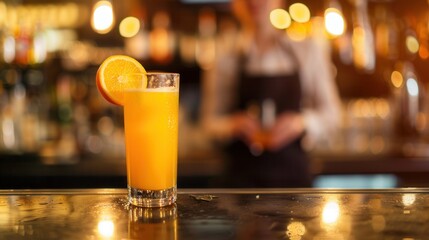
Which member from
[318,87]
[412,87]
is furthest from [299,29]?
[318,87]

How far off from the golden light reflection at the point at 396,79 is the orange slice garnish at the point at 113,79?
336 centimetres

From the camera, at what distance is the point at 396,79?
14.0 ft

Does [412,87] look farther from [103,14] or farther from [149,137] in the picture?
[149,137]

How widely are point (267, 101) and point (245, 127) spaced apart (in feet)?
0.65

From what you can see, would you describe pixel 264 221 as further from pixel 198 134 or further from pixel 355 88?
pixel 355 88

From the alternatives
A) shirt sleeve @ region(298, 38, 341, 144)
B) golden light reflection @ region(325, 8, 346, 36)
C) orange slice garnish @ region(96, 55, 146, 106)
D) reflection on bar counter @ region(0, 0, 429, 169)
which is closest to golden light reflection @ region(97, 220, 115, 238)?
orange slice garnish @ region(96, 55, 146, 106)

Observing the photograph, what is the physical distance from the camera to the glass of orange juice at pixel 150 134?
1135mm

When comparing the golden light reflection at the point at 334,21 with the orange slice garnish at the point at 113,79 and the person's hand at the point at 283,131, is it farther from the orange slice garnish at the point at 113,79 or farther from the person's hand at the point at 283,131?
the orange slice garnish at the point at 113,79

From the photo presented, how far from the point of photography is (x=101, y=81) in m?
1.17

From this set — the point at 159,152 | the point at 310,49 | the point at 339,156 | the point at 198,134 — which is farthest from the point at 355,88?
the point at 159,152

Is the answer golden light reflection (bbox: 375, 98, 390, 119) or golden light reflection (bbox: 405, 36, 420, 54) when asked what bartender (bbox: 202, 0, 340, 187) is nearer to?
golden light reflection (bbox: 375, 98, 390, 119)

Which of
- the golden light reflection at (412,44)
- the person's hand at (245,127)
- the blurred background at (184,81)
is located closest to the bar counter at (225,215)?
the person's hand at (245,127)

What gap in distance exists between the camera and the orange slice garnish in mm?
1169

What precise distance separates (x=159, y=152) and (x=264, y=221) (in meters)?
0.29
